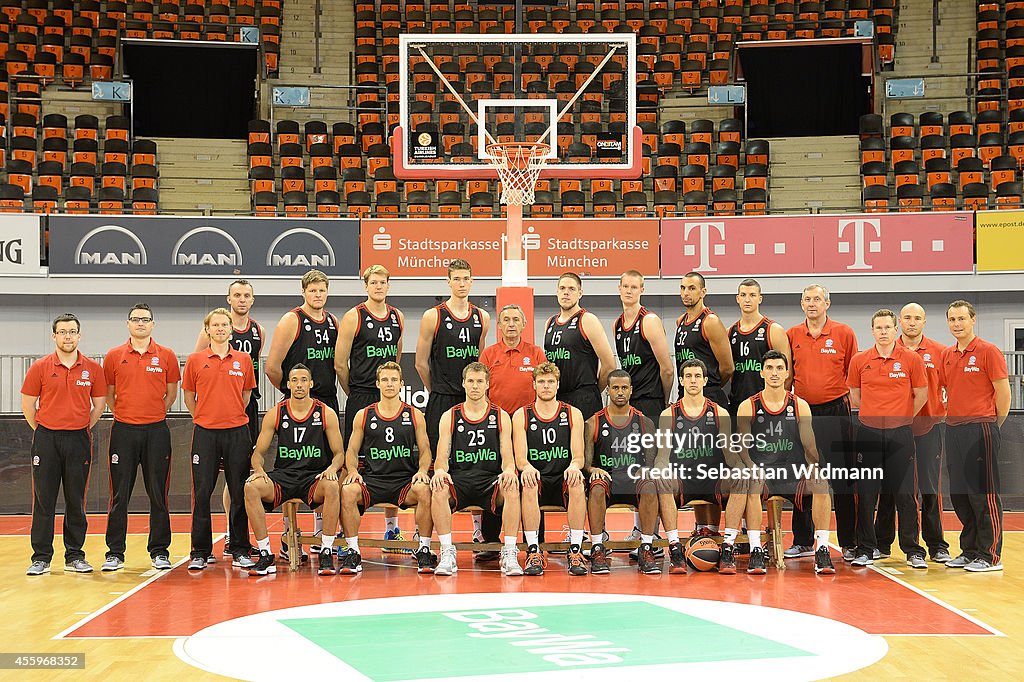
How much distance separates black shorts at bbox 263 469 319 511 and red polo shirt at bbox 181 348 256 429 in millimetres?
484

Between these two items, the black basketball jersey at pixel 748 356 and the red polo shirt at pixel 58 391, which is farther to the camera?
the black basketball jersey at pixel 748 356

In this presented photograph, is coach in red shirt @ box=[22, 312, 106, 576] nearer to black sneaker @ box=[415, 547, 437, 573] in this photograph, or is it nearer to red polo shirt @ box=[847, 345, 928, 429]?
black sneaker @ box=[415, 547, 437, 573]

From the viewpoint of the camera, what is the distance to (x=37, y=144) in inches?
717

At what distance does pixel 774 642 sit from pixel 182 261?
12.0 m

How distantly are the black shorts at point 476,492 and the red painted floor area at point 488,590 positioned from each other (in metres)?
0.49

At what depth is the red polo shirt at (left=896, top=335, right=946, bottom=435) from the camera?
304 inches

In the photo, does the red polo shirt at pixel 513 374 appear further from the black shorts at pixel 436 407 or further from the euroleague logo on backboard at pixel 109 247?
the euroleague logo on backboard at pixel 109 247

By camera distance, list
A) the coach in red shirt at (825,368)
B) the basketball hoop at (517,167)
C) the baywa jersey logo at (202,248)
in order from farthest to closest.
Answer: the baywa jersey logo at (202,248) → the basketball hoop at (517,167) → the coach in red shirt at (825,368)

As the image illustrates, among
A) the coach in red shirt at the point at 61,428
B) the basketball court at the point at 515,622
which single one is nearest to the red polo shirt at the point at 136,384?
the coach in red shirt at the point at 61,428

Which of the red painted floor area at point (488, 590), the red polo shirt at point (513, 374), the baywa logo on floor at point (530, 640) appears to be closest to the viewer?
the baywa logo on floor at point (530, 640)

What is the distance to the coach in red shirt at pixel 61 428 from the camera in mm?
7570

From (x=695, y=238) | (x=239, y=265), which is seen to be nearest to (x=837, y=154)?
(x=695, y=238)

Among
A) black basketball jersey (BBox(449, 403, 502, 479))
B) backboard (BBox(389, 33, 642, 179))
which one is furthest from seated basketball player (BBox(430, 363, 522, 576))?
backboard (BBox(389, 33, 642, 179))

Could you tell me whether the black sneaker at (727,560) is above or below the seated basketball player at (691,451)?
below
